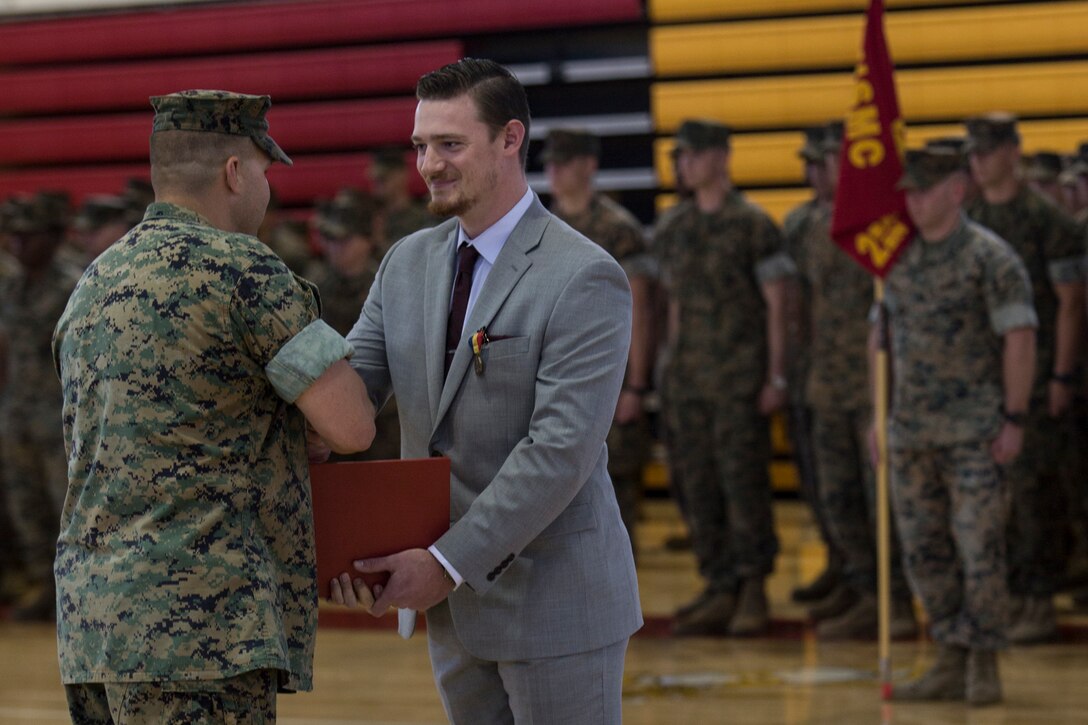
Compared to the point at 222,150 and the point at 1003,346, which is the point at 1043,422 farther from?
the point at 222,150

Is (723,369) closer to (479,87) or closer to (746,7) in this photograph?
(746,7)

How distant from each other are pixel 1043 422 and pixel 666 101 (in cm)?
338

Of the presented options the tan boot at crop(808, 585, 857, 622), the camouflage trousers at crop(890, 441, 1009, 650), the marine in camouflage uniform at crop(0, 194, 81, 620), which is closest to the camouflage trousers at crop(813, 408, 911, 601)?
the tan boot at crop(808, 585, 857, 622)

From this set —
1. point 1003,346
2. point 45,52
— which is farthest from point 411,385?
point 45,52

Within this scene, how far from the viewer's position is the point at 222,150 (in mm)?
1999

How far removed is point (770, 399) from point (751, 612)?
79 centimetres

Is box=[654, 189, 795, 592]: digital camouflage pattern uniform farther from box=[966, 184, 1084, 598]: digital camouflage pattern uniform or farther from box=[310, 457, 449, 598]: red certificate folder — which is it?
box=[310, 457, 449, 598]: red certificate folder

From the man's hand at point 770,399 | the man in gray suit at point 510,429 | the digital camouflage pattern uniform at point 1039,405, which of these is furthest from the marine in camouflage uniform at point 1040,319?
the man in gray suit at point 510,429

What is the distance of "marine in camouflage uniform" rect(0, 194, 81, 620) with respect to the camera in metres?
6.22

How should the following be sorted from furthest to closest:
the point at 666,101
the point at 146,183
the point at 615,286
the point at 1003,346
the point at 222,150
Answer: the point at 666,101, the point at 146,183, the point at 1003,346, the point at 615,286, the point at 222,150

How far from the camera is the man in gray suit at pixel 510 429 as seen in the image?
2.05m

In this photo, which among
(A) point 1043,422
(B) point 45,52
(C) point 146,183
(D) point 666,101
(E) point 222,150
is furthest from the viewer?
(B) point 45,52

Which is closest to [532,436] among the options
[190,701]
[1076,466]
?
[190,701]

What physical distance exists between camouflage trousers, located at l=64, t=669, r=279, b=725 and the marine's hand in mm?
161
